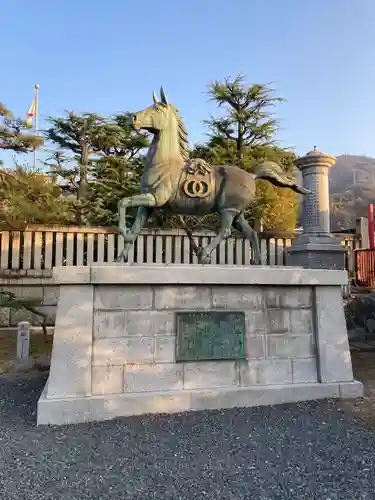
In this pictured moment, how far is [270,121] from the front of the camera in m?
11.4

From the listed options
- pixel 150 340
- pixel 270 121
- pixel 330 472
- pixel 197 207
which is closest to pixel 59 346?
pixel 150 340

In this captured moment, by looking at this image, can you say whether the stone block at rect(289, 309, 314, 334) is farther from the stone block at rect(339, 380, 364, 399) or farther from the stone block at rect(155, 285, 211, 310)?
the stone block at rect(155, 285, 211, 310)

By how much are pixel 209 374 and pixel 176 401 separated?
0.42 meters

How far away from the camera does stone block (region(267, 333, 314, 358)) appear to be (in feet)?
13.3

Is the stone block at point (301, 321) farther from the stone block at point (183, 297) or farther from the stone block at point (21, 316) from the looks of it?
the stone block at point (21, 316)

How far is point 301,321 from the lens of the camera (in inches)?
165

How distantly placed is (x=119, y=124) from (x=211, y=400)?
10682 mm

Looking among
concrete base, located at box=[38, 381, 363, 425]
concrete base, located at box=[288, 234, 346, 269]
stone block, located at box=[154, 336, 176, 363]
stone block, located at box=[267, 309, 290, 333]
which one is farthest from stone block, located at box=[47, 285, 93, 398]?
concrete base, located at box=[288, 234, 346, 269]

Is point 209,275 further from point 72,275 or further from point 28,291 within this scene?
point 28,291

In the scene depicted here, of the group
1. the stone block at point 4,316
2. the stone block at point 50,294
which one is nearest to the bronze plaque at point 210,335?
the stone block at point 50,294

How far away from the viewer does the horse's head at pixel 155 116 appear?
415 cm

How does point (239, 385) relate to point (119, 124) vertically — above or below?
below

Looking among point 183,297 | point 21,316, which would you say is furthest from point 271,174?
point 21,316

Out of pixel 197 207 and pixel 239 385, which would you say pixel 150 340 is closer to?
pixel 239 385
